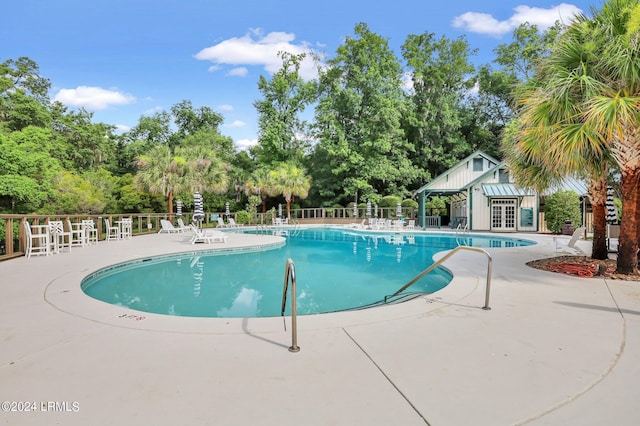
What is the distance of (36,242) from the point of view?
10141 mm

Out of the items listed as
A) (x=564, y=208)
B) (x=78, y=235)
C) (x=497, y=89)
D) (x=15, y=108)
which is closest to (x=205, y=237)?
(x=78, y=235)

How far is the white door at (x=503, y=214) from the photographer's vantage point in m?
20.4

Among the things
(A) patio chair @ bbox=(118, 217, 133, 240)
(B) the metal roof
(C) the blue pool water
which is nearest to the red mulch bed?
(C) the blue pool water

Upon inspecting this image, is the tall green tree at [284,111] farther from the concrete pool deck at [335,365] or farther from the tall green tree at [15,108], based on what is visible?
the concrete pool deck at [335,365]

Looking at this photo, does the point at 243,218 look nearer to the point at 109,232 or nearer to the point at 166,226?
the point at 166,226

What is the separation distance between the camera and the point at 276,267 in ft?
32.1

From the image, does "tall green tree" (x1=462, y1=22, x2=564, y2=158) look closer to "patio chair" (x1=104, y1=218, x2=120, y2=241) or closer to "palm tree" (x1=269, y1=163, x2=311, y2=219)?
"palm tree" (x1=269, y1=163, x2=311, y2=219)

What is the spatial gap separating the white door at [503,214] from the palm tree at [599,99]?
1474 centimetres

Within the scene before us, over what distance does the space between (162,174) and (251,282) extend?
56.6ft

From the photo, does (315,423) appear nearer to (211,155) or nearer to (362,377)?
(362,377)

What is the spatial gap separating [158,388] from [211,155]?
87.3 feet

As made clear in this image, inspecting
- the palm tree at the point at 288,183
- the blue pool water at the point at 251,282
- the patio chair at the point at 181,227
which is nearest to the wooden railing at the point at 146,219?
the patio chair at the point at 181,227

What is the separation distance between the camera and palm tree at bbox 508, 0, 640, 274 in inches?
216

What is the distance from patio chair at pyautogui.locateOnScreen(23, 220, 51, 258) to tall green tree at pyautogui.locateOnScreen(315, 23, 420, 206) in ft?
75.8
